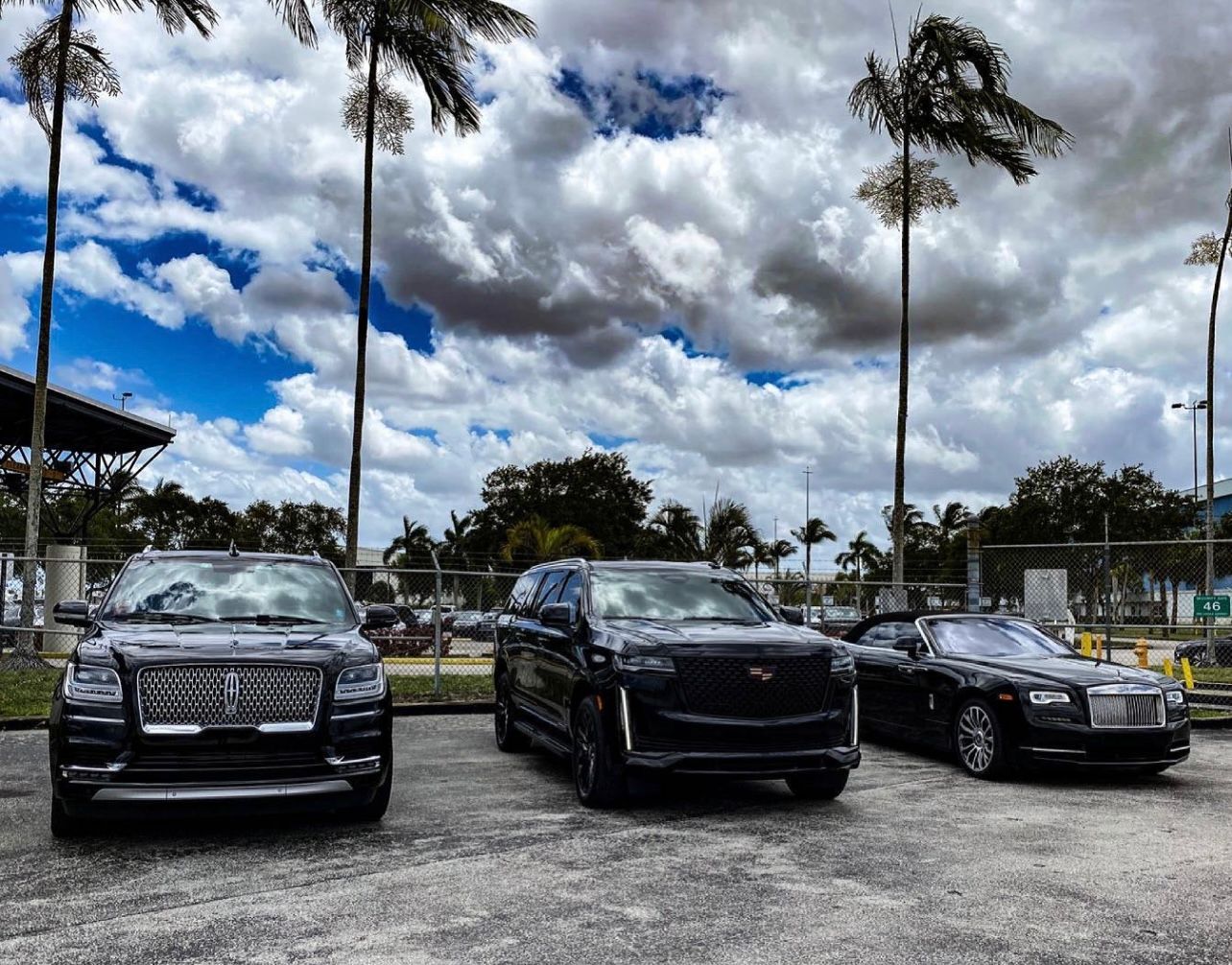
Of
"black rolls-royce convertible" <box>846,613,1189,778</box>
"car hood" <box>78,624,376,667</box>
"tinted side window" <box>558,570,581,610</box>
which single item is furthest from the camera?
"black rolls-royce convertible" <box>846,613,1189,778</box>

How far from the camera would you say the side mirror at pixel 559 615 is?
28.1 ft

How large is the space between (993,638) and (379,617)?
6031 mm

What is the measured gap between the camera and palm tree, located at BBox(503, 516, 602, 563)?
48.9 meters

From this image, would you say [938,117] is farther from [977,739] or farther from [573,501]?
[573,501]

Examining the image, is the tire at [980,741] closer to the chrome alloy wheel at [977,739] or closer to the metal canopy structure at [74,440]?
the chrome alloy wheel at [977,739]

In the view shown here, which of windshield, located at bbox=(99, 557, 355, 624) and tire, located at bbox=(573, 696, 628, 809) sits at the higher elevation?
windshield, located at bbox=(99, 557, 355, 624)

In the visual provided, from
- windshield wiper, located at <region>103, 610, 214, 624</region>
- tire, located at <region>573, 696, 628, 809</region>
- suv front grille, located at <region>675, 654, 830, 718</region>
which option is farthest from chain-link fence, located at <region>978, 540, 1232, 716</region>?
windshield wiper, located at <region>103, 610, 214, 624</region>

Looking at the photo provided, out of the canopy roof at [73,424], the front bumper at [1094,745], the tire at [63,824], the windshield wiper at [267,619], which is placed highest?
the canopy roof at [73,424]

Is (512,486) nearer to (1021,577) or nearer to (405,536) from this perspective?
(405,536)

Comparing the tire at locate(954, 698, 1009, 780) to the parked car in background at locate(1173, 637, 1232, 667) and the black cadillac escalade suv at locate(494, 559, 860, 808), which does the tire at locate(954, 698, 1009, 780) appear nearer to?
the black cadillac escalade suv at locate(494, 559, 860, 808)

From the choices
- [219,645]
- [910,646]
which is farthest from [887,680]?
[219,645]

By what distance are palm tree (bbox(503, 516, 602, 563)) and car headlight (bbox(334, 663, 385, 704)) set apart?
134 feet

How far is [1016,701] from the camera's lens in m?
9.31

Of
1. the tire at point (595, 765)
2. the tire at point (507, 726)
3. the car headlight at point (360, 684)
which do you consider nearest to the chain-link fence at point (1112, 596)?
the tire at point (507, 726)
